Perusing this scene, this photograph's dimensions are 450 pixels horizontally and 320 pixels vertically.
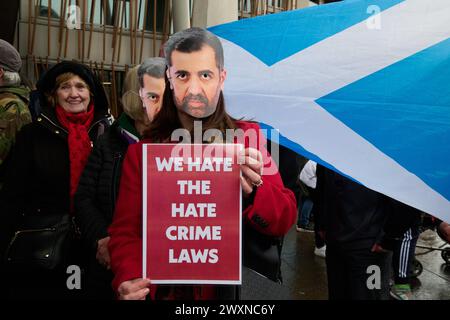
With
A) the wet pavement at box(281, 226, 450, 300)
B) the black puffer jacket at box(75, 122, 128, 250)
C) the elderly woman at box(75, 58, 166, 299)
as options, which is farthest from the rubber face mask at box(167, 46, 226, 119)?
the wet pavement at box(281, 226, 450, 300)

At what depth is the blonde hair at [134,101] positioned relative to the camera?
8.00 ft

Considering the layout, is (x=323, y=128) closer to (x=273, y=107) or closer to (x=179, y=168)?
(x=273, y=107)

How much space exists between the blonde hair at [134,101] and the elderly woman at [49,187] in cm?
35

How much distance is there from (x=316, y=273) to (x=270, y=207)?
4291mm

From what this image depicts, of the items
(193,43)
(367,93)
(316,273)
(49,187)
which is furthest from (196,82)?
(316,273)

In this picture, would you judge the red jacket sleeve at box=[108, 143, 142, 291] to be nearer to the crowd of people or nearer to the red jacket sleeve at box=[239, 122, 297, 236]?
the crowd of people

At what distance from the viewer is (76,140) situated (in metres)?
2.61

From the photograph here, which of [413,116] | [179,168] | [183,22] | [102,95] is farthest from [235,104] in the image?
[183,22]

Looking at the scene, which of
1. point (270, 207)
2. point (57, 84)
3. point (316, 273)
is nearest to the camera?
point (270, 207)

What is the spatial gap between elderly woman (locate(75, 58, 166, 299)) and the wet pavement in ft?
8.93

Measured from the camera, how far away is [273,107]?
259 cm

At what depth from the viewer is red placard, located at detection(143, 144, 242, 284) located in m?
1.63

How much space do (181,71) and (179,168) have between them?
339mm

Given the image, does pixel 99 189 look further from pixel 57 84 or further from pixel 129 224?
pixel 57 84
